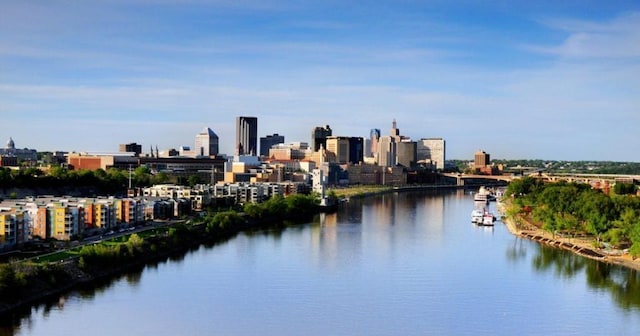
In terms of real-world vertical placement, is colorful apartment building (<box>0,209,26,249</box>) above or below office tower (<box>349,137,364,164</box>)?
below

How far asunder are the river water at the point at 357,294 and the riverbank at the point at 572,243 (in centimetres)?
27

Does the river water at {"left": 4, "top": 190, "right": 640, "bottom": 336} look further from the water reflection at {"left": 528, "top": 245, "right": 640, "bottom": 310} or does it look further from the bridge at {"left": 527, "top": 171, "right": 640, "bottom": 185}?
the bridge at {"left": 527, "top": 171, "right": 640, "bottom": 185}

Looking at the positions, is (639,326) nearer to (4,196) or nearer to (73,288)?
(73,288)

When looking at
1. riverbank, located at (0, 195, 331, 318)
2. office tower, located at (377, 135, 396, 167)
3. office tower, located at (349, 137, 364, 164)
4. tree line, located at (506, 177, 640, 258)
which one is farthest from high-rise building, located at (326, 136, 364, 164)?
riverbank, located at (0, 195, 331, 318)

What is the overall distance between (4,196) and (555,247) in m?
12.6

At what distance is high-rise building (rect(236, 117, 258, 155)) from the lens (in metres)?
55.8

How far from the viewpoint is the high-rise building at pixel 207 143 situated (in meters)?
47.8

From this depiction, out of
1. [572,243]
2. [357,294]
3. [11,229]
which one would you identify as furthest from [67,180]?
[357,294]

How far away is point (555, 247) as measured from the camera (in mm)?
14477

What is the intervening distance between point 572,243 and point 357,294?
234 inches

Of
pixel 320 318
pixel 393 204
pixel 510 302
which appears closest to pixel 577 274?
pixel 510 302

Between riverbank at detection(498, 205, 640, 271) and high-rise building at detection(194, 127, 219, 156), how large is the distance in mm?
30304

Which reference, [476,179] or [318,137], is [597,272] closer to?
[476,179]

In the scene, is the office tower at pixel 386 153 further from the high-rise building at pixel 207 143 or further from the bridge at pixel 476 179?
the high-rise building at pixel 207 143
